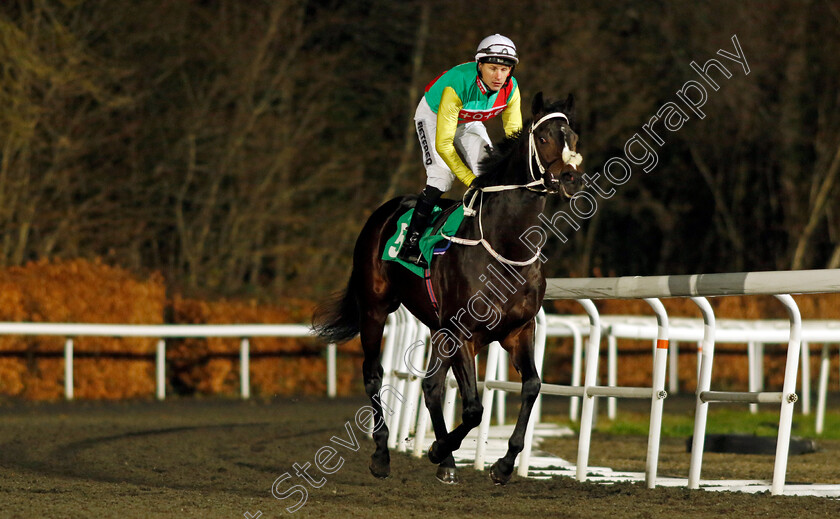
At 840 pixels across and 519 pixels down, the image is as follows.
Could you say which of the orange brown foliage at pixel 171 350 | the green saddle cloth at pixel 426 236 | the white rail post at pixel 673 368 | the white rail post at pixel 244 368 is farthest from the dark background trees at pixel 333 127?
the green saddle cloth at pixel 426 236

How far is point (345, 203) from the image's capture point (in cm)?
1908

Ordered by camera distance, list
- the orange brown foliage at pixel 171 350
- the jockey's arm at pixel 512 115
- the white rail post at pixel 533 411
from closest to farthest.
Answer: the jockey's arm at pixel 512 115 < the white rail post at pixel 533 411 < the orange brown foliage at pixel 171 350

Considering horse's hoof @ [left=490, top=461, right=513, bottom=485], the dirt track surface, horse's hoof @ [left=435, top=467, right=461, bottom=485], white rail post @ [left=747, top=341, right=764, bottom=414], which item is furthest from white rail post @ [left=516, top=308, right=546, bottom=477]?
white rail post @ [left=747, top=341, right=764, bottom=414]

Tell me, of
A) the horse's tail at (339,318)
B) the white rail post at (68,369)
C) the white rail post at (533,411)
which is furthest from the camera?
the white rail post at (68,369)

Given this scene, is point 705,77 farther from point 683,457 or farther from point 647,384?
point 683,457

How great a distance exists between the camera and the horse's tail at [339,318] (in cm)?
740

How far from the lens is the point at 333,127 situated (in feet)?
65.1

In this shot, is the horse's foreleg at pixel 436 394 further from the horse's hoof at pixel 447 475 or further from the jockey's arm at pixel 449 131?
the jockey's arm at pixel 449 131

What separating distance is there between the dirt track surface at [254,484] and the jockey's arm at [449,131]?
62.9 inches

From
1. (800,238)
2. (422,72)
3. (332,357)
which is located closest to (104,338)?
(332,357)

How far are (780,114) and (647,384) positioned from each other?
28.9 feet

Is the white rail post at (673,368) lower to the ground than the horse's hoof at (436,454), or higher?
lower

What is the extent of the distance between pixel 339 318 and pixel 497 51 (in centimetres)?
229

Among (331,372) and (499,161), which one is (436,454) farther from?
(331,372)
